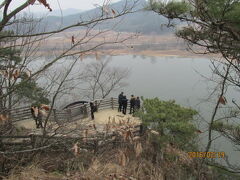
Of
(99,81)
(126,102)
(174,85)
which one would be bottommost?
(174,85)

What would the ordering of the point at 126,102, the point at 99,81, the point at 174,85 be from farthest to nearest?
1. the point at 174,85
2. the point at 99,81
3. the point at 126,102

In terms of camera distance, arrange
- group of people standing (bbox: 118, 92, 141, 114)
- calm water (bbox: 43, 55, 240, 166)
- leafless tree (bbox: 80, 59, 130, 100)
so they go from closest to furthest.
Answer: group of people standing (bbox: 118, 92, 141, 114)
calm water (bbox: 43, 55, 240, 166)
leafless tree (bbox: 80, 59, 130, 100)

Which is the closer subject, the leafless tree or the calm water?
the calm water

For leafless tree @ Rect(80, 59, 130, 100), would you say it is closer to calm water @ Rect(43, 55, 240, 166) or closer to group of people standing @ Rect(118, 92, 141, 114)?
calm water @ Rect(43, 55, 240, 166)

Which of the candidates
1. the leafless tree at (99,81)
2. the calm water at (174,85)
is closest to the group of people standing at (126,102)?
the calm water at (174,85)

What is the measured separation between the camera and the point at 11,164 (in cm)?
341

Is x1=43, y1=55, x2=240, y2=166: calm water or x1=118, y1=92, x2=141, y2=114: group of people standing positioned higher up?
x1=118, y1=92, x2=141, y2=114: group of people standing

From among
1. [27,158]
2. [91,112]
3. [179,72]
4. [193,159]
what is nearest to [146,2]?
[27,158]

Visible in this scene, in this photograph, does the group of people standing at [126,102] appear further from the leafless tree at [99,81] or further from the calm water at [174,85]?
the leafless tree at [99,81]

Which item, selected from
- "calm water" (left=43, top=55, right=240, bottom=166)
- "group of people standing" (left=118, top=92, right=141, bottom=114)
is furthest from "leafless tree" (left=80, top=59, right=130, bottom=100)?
"group of people standing" (left=118, top=92, right=141, bottom=114)

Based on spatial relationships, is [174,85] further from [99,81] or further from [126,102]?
[126,102]

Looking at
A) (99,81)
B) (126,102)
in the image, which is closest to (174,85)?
(99,81)

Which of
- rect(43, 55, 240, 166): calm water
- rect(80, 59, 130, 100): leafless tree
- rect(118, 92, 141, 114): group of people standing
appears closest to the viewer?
rect(118, 92, 141, 114): group of people standing

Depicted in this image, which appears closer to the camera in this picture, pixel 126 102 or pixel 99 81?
pixel 126 102
